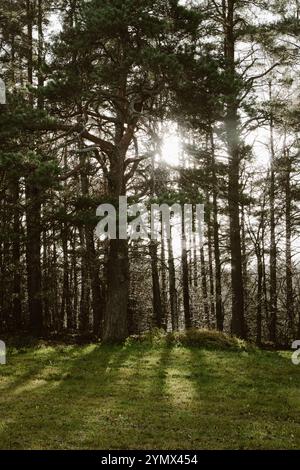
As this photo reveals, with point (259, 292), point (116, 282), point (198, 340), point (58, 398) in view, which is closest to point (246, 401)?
point (58, 398)

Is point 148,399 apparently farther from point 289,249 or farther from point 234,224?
point 289,249

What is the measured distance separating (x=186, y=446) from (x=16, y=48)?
60.9 ft

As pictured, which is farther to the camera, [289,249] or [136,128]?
[289,249]

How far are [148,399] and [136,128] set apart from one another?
35.0 ft

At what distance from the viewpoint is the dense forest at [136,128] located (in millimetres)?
13328

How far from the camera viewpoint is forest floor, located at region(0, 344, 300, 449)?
26.2ft

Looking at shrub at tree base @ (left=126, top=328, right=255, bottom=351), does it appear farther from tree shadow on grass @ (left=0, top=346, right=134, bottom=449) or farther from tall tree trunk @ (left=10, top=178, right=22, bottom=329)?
tall tree trunk @ (left=10, top=178, right=22, bottom=329)

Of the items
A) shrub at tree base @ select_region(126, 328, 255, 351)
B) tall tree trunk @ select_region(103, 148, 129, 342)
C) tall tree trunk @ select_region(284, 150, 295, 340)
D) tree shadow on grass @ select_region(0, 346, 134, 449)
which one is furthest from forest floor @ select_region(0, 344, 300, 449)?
tall tree trunk @ select_region(284, 150, 295, 340)

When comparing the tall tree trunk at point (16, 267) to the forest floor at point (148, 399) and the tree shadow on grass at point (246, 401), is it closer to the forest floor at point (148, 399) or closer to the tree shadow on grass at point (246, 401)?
the forest floor at point (148, 399)

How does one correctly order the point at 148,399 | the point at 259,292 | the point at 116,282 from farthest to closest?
the point at 259,292 → the point at 116,282 → the point at 148,399

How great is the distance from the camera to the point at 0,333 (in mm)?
20391

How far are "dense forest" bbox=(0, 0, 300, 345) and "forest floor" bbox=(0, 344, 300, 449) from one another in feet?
11.6

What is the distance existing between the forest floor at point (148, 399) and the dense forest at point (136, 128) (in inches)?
139

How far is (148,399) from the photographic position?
1041 centimetres
